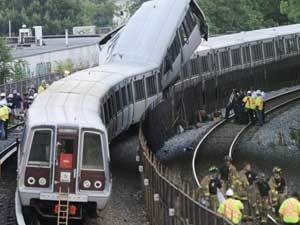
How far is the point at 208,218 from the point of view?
13.2 metres

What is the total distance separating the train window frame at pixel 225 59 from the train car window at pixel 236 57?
0.50 meters

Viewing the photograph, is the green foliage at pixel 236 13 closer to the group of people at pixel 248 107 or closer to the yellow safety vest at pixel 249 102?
the group of people at pixel 248 107

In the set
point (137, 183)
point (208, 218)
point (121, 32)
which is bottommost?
point (137, 183)

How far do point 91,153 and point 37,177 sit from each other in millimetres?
1217

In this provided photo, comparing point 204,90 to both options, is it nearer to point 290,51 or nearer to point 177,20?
point 177,20

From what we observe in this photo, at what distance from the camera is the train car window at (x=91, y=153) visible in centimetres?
1711

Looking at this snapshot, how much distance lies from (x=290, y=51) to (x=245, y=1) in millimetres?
21607

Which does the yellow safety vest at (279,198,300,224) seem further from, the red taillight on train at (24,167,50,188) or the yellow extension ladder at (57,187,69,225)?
the red taillight on train at (24,167,50,188)

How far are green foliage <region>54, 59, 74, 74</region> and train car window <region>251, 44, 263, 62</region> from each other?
10992mm

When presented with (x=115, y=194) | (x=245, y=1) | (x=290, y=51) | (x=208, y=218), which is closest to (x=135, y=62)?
(x=115, y=194)

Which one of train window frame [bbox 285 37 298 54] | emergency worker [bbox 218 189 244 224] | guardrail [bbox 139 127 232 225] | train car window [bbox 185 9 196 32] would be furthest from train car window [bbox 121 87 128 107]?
train window frame [bbox 285 37 298 54]

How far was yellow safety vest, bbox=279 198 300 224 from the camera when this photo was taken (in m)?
15.8

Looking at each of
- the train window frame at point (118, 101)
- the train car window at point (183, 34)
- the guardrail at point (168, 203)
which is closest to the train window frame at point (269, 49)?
the train car window at point (183, 34)

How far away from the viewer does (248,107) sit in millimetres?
32656
